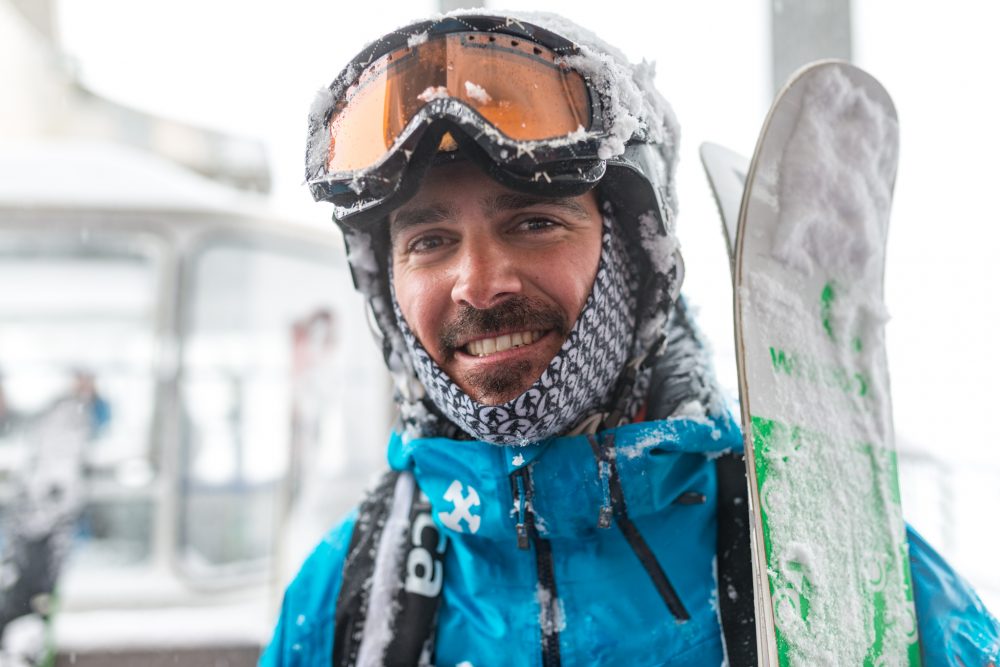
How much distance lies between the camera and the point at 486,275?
1315mm

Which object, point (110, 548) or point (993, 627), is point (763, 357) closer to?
point (993, 627)

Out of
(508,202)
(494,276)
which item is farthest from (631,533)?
(508,202)

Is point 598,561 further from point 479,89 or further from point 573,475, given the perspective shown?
point 479,89

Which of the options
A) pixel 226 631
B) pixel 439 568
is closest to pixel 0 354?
pixel 226 631

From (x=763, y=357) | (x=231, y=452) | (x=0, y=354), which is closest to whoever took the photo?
(x=763, y=357)

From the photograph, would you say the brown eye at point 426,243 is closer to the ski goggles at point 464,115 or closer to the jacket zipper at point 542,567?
the ski goggles at point 464,115

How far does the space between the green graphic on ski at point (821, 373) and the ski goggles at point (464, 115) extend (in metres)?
0.41

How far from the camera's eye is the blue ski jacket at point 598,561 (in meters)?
1.29

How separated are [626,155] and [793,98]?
15.7 inches

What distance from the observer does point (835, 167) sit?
1.55m

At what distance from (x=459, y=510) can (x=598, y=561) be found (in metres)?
0.29

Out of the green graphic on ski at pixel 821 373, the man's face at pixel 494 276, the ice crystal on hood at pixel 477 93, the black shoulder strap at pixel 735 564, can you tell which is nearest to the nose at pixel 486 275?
the man's face at pixel 494 276

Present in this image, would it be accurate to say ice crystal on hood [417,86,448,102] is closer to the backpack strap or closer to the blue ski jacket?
the blue ski jacket

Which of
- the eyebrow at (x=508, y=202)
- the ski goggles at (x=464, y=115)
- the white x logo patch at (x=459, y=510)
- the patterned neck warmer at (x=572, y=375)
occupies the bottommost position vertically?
the white x logo patch at (x=459, y=510)
